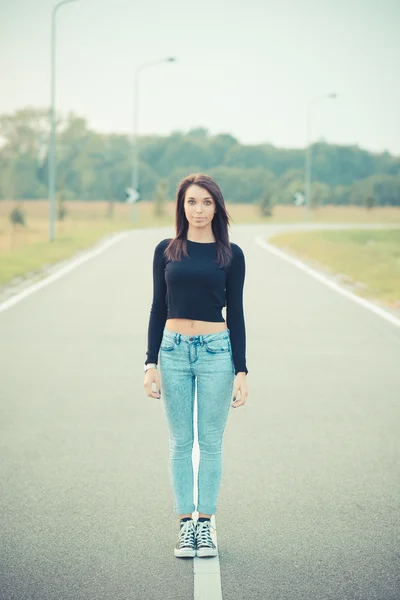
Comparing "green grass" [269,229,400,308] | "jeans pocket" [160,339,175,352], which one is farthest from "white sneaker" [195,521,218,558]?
"green grass" [269,229,400,308]

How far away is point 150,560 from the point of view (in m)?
4.06

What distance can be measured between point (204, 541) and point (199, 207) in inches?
62.7

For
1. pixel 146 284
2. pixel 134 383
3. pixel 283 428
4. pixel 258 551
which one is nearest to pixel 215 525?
pixel 258 551

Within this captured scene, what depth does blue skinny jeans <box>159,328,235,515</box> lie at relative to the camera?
4.09 meters

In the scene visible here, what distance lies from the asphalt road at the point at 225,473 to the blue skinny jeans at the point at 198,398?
324 mm

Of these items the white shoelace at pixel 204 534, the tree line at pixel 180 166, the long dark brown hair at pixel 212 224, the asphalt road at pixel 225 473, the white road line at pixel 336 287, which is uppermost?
the tree line at pixel 180 166

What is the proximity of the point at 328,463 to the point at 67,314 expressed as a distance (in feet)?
25.0

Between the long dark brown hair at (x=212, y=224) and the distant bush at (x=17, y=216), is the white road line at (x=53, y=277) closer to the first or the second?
the long dark brown hair at (x=212, y=224)

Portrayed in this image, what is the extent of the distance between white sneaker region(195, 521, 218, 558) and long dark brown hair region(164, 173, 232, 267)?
1272 millimetres

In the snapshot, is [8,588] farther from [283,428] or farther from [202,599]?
[283,428]

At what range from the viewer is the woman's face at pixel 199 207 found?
162 inches

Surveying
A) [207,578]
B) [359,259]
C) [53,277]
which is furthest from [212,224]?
[359,259]

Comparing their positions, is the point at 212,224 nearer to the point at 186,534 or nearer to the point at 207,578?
the point at 186,534

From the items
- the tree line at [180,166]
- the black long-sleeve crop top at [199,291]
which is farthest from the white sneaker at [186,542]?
the tree line at [180,166]
